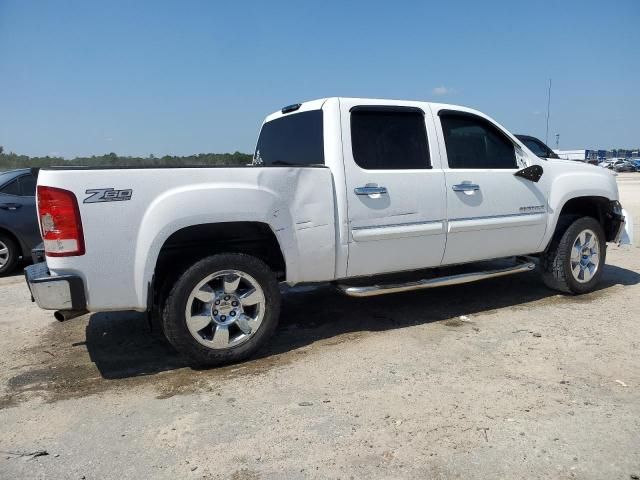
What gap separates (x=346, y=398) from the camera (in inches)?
130

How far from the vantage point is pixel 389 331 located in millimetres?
4578

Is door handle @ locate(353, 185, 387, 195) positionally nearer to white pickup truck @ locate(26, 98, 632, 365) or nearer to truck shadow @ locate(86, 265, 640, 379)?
white pickup truck @ locate(26, 98, 632, 365)

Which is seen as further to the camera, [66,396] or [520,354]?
[520,354]

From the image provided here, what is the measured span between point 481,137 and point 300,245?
7.37ft

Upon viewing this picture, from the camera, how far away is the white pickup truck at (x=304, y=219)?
335 cm

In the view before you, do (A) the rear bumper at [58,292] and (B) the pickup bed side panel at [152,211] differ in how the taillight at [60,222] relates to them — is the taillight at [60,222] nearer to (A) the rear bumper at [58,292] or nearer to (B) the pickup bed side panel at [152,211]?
(B) the pickup bed side panel at [152,211]

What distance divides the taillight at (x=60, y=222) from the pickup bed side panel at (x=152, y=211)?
0.13 ft

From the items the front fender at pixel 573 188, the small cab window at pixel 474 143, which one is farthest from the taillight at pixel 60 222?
the front fender at pixel 573 188

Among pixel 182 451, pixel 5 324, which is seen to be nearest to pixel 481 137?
pixel 182 451

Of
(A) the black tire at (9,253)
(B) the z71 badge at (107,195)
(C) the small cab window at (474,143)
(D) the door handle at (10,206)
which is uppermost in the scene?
(C) the small cab window at (474,143)

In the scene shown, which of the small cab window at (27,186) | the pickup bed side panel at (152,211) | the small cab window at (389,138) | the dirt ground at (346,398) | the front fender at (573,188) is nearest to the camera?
the dirt ground at (346,398)

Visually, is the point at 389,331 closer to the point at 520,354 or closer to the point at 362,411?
the point at 520,354

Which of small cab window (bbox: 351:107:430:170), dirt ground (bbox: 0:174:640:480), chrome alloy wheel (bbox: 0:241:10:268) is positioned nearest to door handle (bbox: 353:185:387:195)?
small cab window (bbox: 351:107:430:170)

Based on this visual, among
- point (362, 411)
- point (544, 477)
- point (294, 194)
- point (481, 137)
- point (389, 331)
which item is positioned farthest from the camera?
point (481, 137)
